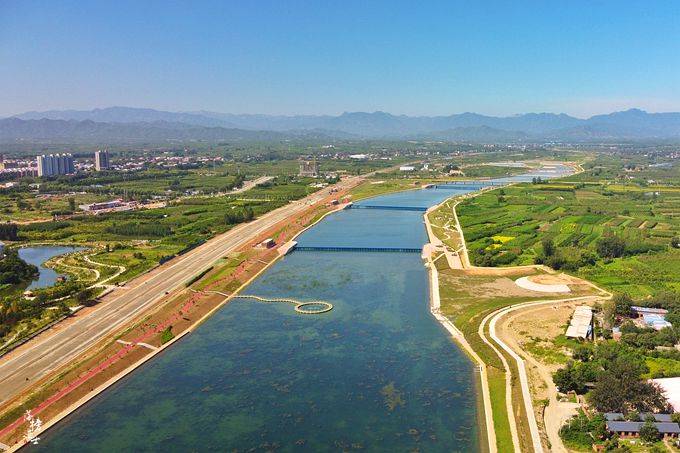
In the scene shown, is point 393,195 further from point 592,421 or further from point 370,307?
point 592,421

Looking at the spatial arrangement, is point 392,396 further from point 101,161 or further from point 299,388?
point 101,161

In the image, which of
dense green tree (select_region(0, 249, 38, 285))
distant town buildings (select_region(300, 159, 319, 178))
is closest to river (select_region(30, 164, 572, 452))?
dense green tree (select_region(0, 249, 38, 285))

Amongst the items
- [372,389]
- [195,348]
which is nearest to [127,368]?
[195,348]

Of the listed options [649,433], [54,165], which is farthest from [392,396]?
[54,165]

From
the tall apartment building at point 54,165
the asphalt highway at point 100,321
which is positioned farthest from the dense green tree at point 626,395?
the tall apartment building at point 54,165

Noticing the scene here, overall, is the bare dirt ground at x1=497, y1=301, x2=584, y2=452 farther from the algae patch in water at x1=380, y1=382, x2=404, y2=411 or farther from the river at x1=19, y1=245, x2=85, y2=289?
the river at x1=19, y1=245, x2=85, y2=289

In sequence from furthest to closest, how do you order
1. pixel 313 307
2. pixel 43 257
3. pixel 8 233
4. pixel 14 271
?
pixel 8 233
pixel 43 257
pixel 14 271
pixel 313 307
